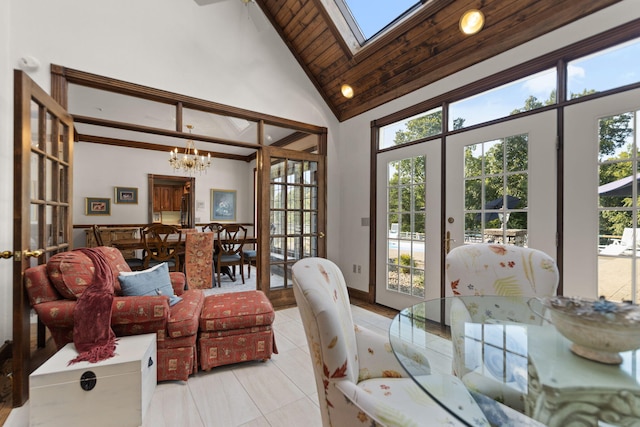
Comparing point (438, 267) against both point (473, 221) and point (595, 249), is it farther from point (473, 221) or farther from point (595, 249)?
point (595, 249)

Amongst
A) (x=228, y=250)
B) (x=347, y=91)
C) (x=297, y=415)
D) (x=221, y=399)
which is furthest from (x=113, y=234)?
(x=297, y=415)

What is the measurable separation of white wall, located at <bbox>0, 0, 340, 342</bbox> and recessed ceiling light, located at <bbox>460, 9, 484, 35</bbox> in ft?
6.19

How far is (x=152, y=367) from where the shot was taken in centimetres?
167

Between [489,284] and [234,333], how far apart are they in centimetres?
178

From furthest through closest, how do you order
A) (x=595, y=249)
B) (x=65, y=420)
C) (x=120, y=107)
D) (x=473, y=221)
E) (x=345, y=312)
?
1. (x=120, y=107)
2. (x=473, y=221)
3. (x=595, y=249)
4. (x=65, y=420)
5. (x=345, y=312)

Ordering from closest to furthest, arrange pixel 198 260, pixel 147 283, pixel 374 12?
1. pixel 147 283
2. pixel 374 12
3. pixel 198 260

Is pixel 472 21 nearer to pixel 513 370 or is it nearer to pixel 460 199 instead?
pixel 460 199

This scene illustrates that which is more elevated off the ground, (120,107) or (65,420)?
(120,107)

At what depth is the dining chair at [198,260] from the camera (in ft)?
13.2

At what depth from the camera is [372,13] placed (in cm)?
298

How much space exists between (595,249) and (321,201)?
8.96 ft

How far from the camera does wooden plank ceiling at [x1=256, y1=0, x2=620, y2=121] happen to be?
7.00ft

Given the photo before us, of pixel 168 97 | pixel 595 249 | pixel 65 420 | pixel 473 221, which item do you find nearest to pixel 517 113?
pixel 473 221

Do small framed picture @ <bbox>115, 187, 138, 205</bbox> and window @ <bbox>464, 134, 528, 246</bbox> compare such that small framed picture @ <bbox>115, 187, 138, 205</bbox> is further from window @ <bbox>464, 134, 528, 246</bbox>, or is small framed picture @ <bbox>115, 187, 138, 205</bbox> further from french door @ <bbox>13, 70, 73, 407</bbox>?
window @ <bbox>464, 134, 528, 246</bbox>
